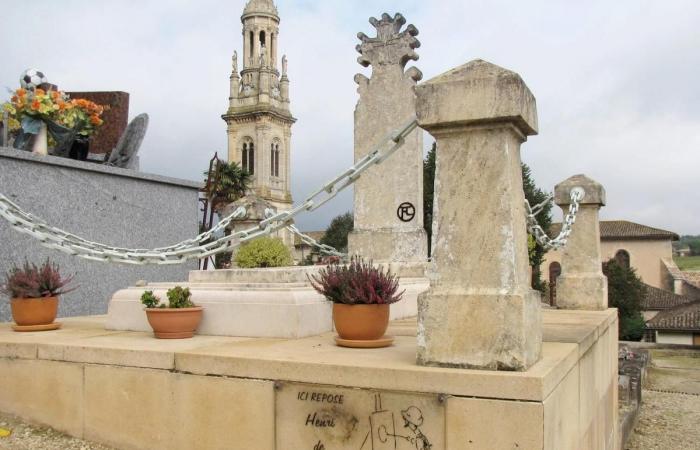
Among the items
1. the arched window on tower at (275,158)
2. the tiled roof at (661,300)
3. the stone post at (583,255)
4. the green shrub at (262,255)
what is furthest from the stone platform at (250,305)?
the arched window on tower at (275,158)

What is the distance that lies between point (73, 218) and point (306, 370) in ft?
17.4

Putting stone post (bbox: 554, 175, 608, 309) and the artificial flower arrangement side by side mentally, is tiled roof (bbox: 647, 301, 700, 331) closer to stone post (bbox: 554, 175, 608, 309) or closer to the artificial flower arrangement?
stone post (bbox: 554, 175, 608, 309)

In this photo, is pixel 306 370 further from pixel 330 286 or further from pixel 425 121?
pixel 425 121

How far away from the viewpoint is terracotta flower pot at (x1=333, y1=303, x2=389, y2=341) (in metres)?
4.40

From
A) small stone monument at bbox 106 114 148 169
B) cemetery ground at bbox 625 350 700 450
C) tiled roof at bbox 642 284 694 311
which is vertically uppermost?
small stone monument at bbox 106 114 148 169

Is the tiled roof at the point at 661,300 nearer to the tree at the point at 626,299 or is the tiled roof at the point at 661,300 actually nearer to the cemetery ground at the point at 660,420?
the tree at the point at 626,299

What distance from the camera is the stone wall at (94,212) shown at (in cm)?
733

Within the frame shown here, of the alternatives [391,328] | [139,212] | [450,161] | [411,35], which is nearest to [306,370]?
[450,161]

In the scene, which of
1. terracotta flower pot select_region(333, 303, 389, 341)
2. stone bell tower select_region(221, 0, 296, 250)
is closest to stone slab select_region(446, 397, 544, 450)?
terracotta flower pot select_region(333, 303, 389, 341)

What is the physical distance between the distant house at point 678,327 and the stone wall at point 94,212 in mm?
41450

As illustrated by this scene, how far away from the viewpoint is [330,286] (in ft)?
14.7

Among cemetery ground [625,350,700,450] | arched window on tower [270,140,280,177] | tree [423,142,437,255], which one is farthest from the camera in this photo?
arched window on tower [270,140,280,177]

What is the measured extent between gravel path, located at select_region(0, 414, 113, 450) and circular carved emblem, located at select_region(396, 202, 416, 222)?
555cm

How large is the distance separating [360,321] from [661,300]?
59.6 m
